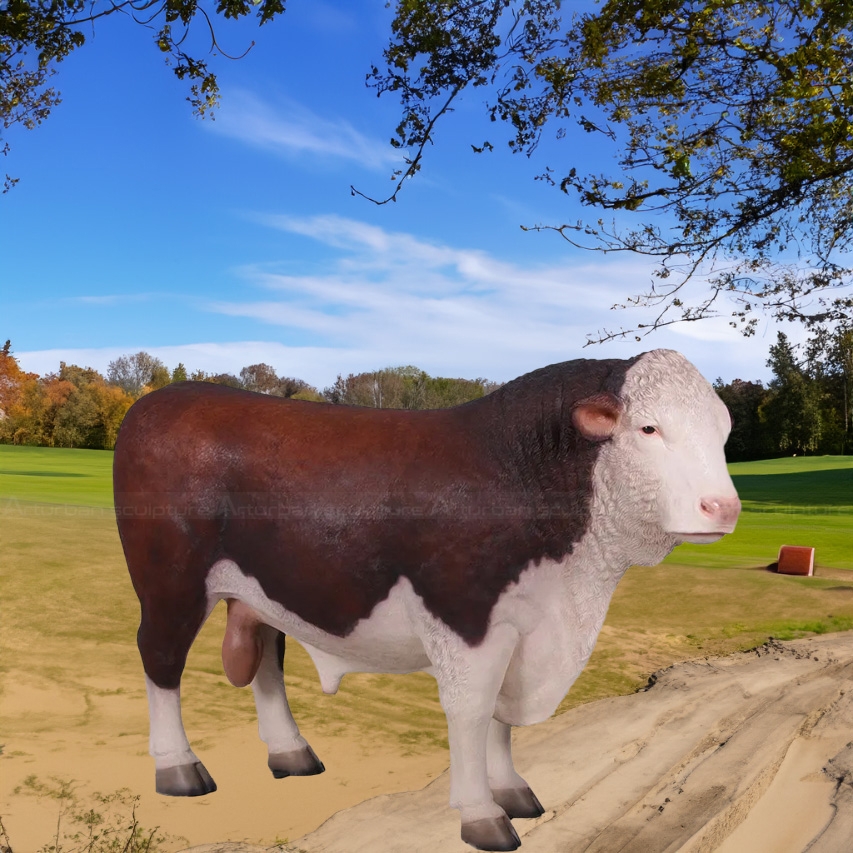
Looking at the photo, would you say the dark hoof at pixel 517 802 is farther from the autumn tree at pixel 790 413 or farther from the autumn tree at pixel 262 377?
the autumn tree at pixel 790 413

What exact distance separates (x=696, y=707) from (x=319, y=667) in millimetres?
3597

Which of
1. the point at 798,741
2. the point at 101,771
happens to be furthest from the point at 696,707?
the point at 101,771

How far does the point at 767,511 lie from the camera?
64.5 feet

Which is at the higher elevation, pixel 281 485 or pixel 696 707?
pixel 281 485

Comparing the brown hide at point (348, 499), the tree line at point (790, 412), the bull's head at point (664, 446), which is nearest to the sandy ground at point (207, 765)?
the brown hide at point (348, 499)

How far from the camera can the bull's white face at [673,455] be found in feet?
9.23

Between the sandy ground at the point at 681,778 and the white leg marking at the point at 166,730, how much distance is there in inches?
17.0

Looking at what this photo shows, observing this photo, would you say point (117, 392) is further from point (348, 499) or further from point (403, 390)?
point (348, 499)

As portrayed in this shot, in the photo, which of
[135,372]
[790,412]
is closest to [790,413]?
[790,412]

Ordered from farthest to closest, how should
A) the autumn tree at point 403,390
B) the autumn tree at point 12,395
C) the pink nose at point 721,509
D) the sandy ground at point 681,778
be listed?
the autumn tree at point 12,395 < the autumn tree at point 403,390 < the sandy ground at point 681,778 < the pink nose at point 721,509

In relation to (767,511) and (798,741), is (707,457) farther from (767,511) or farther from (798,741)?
(767,511)

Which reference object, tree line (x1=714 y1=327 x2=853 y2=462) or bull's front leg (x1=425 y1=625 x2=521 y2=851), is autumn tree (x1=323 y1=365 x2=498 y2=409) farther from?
tree line (x1=714 y1=327 x2=853 y2=462)

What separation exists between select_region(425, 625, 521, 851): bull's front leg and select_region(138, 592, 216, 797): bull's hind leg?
1.12m

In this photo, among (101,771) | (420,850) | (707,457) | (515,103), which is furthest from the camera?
(515,103)
